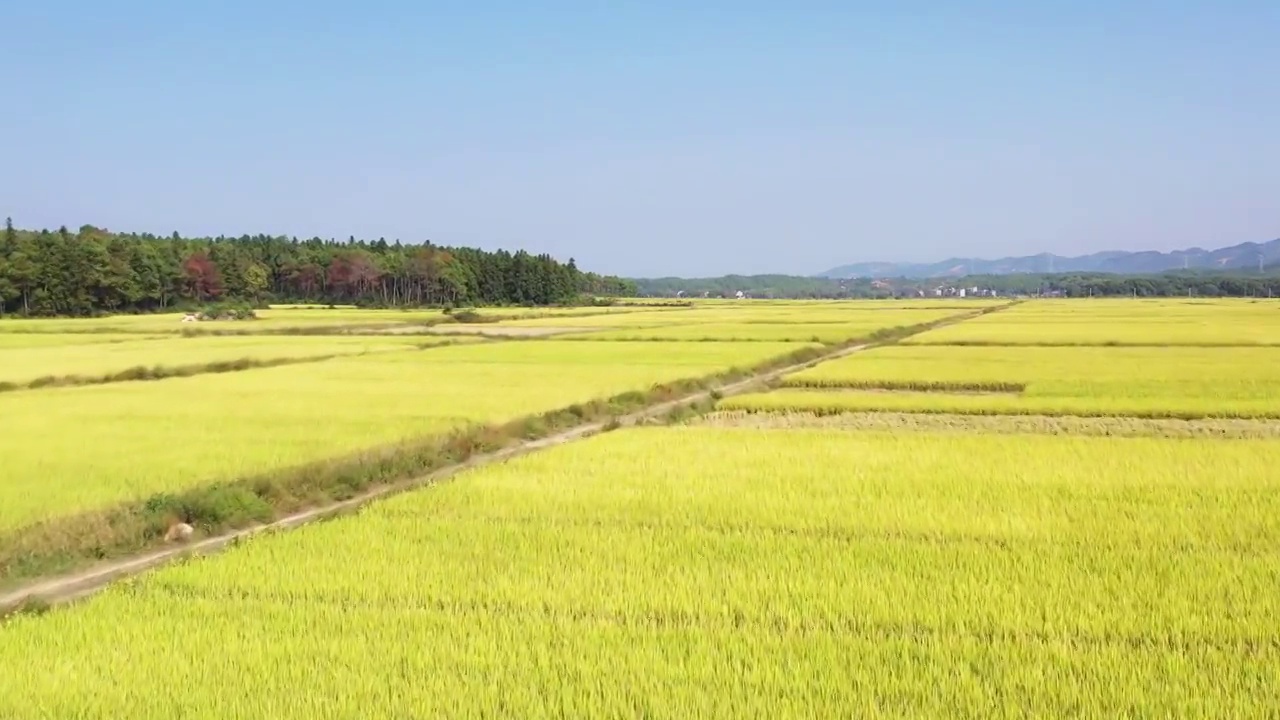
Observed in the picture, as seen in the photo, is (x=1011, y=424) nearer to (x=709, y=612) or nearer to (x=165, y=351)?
(x=709, y=612)

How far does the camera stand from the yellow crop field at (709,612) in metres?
4.47

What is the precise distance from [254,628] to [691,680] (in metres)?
2.33

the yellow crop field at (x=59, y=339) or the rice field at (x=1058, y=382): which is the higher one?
the yellow crop field at (x=59, y=339)

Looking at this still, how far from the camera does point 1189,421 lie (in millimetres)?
15484

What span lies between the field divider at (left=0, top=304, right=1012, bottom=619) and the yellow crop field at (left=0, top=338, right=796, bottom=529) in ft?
1.43

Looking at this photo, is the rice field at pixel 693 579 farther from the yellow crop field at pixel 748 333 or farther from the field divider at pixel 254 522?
the yellow crop field at pixel 748 333

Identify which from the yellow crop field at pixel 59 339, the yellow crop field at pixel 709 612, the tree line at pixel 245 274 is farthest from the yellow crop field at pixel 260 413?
the tree line at pixel 245 274

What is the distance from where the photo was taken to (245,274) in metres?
70.9

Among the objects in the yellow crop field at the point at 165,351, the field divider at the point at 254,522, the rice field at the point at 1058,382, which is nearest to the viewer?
the field divider at the point at 254,522

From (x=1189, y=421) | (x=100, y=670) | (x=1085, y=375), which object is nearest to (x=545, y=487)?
(x=100, y=670)

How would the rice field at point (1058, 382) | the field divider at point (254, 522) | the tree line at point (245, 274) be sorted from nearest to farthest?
the field divider at point (254, 522) < the rice field at point (1058, 382) < the tree line at point (245, 274)

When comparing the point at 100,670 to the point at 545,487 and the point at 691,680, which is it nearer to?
the point at 691,680

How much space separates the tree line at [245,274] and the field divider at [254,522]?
45770 millimetres

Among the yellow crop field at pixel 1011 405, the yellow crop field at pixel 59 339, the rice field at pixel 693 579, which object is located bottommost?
the yellow crop field at pixel 1011 405
